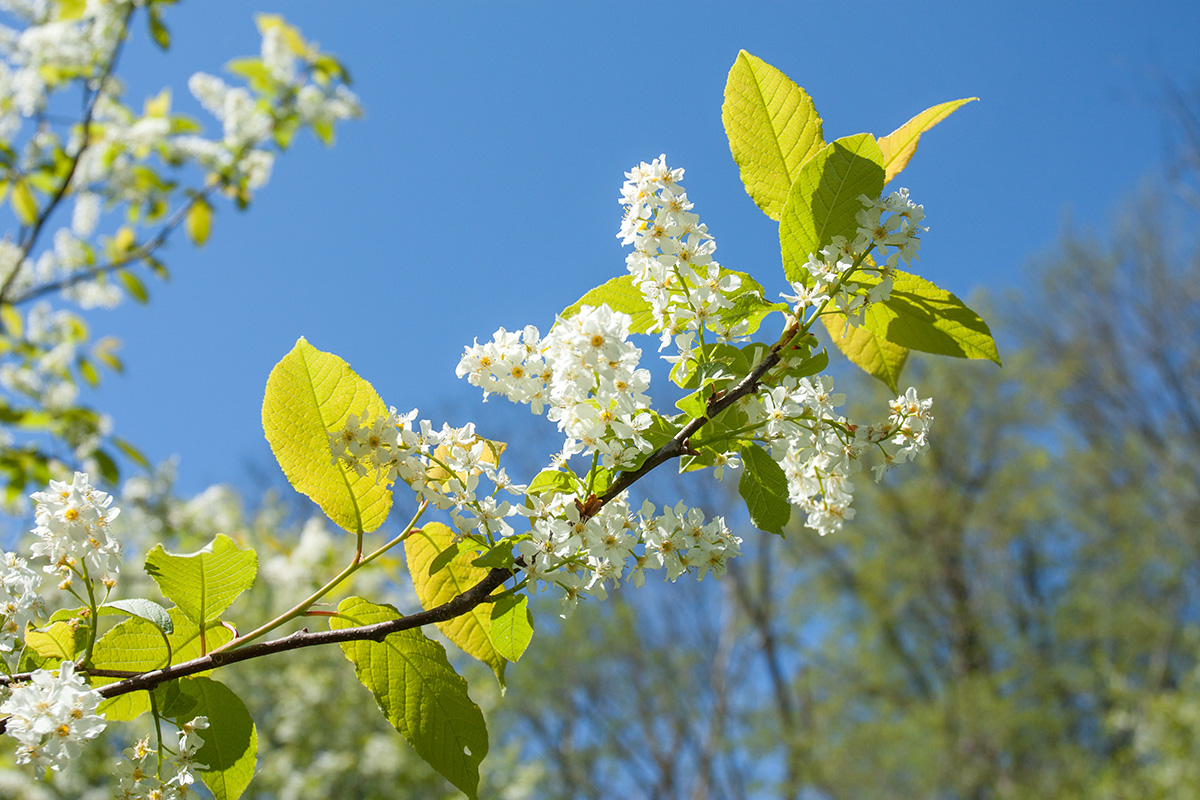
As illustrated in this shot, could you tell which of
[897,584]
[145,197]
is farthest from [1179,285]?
[145,197]

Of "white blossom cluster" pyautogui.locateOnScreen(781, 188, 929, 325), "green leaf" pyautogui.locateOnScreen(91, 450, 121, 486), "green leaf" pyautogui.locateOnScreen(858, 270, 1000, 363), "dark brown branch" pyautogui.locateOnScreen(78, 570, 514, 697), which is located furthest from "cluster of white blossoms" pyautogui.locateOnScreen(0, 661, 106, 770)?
"green leaf" pyautogui.locateOnScreen(91, 450, 121, 486)

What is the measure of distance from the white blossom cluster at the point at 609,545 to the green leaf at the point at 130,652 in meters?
0.35

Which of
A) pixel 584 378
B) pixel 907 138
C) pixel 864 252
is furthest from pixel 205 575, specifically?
pixel 907 138

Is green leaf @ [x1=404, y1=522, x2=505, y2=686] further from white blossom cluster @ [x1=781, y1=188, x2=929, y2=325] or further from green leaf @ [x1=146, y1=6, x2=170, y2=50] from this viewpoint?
green leaf @ [x1=146, y1=6, x2=170, y2=50]

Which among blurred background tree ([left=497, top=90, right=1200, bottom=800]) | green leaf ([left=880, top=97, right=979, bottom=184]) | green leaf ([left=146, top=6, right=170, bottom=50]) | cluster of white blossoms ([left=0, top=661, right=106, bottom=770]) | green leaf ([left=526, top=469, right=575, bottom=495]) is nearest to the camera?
cluster of white blossoms ([left=0, top=661, right=106, bottom=770])

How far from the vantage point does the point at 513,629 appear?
2.47 ft

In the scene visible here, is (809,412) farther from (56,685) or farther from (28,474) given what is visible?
(28,474)

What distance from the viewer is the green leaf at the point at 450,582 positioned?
777 mm

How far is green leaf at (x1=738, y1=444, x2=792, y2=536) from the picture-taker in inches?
30.1

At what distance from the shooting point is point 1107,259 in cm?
1561

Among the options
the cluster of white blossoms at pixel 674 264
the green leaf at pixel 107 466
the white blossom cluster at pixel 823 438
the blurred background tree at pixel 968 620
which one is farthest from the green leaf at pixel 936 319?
the blurred background tree at pixel 968 620

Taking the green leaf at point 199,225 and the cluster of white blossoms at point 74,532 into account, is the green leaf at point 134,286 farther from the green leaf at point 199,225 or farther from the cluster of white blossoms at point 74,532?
the cluster of white blossoms at point 74,532

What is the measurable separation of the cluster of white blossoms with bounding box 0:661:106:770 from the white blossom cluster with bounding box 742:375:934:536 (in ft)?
1.96

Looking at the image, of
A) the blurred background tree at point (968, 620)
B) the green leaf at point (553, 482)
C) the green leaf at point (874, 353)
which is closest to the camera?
the green leaf at point (553, 482)
